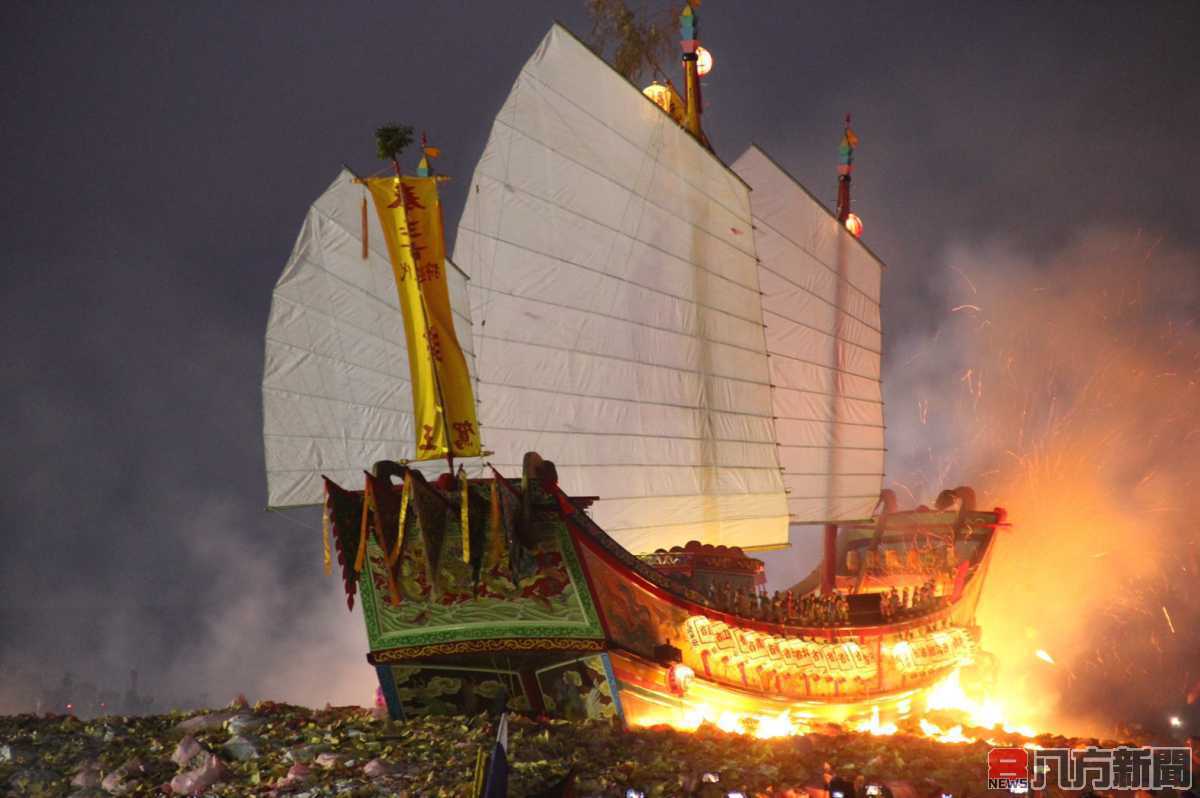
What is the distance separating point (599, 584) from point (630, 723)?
1.25 m

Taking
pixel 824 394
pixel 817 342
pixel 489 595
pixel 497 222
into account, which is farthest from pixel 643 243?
pixel 489 595

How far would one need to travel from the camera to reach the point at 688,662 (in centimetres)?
949

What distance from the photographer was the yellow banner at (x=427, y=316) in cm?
862

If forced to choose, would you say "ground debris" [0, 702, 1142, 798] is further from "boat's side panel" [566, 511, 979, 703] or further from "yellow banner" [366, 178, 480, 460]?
"yellow banner" [366, 178, 480, 460]

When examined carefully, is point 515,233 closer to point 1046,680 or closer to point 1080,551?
point 1046,680

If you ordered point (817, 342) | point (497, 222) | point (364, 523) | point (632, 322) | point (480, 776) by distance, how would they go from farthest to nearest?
point (817, 342), point (632, 322), point (497, 222), point (364, 523), point (480, 776)

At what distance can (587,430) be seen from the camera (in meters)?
12.7

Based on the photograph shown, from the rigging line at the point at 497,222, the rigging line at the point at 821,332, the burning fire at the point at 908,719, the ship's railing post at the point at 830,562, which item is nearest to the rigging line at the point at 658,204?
the rigging line at the point at 497,222

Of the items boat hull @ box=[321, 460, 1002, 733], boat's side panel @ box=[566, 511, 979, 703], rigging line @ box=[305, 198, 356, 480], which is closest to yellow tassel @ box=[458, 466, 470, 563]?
boat hull @ box=[321, 460, 1002, 733]

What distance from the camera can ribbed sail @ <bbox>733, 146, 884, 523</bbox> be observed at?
53.1ft

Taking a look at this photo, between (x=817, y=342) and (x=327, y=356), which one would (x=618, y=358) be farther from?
(x=817, y=342)

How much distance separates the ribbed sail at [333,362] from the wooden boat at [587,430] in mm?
34

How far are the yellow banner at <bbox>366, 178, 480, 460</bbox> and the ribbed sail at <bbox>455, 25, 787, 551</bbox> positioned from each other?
11.3 feet

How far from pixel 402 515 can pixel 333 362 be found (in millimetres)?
5500
